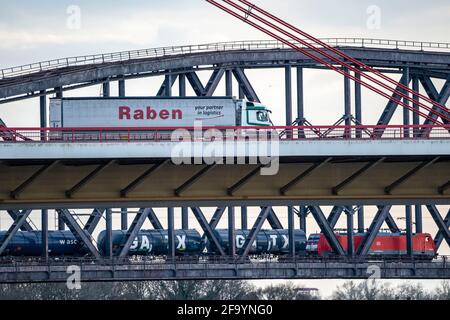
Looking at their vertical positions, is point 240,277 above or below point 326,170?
below

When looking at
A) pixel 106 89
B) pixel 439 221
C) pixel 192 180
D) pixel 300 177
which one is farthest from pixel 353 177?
pixel 439 221

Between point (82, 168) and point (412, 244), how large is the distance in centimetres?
6438

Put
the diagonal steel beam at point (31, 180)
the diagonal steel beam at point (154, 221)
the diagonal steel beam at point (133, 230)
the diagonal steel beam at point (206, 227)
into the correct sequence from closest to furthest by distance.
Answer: the diagonal steel beam at point (31, 180), the diagonal steel beam at point (133, 230), the diagonal steel beam at point (206, 227), the diagonal steel beam at point (154, 221)

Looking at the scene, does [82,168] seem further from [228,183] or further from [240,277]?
[240,277]

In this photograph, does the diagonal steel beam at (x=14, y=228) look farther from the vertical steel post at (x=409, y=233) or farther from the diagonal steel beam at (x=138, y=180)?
the diagonal steel beam at (x=138, y=180)

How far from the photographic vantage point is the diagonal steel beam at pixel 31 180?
6394 centimetres

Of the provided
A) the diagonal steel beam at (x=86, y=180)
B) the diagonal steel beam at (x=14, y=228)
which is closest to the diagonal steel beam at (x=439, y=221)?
the diagonal steel beam at (x=14, y=228)

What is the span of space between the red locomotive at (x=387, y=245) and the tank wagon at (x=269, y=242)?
1.90 metres

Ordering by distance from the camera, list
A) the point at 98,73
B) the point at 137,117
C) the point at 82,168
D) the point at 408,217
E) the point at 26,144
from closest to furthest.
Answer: the point at 26,144 → the point at 82,168 → the point at 137,117 → the point at 98,73 → the point at 408,217

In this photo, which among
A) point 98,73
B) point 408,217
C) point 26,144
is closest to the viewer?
point 26,144

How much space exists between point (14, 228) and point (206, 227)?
57.2ft

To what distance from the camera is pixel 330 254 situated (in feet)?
413

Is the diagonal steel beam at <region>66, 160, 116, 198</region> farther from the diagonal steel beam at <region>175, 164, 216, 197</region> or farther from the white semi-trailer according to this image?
the white semi-trailer
